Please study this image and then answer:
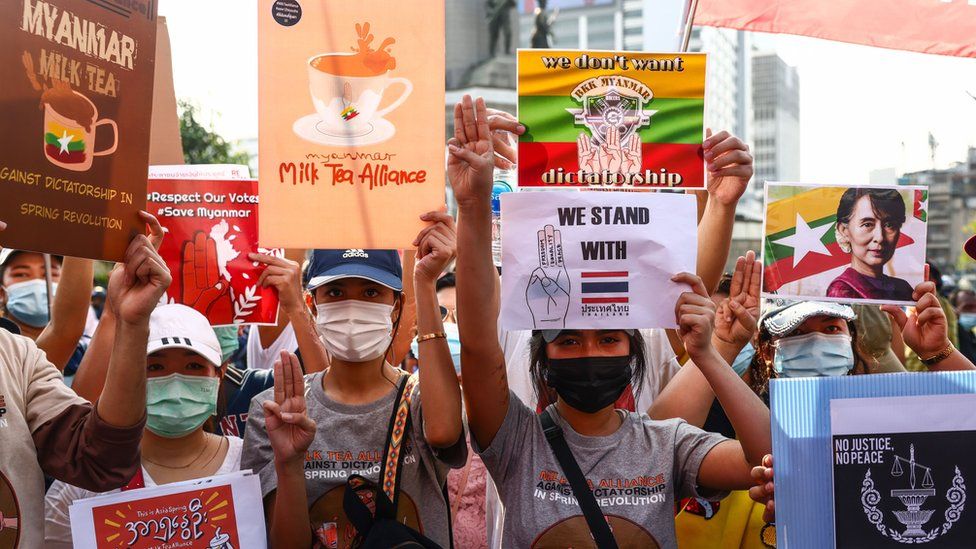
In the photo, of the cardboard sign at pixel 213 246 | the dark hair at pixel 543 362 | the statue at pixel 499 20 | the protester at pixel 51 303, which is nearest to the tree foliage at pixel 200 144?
the protester at pixel 51 303

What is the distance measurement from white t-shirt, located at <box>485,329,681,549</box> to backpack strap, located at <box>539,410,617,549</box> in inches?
25.6

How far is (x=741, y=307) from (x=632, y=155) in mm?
666

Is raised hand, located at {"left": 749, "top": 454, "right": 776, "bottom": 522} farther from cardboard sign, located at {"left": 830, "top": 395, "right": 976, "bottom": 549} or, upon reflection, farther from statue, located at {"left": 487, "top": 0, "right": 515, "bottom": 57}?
statue, located at {"left": 487, "top": 0, "right": 515, "bottom": 57}

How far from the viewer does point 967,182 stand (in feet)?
152

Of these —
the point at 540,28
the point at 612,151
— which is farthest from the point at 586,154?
the point at 540,28

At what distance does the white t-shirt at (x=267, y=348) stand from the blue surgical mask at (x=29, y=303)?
134 cm

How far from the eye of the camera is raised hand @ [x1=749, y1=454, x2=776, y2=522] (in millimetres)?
Result: 2946

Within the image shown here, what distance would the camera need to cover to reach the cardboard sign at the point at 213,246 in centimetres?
454

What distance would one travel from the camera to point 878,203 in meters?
3.93

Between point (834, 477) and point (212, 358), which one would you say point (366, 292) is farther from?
point (834, 477)

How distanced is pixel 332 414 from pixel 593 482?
3.21ft

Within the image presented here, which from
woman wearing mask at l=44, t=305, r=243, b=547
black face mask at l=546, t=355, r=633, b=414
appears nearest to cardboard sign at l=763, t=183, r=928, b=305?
black face mask at l=546, t=355, r=633, b=414

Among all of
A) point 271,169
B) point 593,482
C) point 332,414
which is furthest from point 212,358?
point 593,482

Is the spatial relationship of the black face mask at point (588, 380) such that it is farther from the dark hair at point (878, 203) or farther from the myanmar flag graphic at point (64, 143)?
the myanmar flag graphic at point (64, 143)
